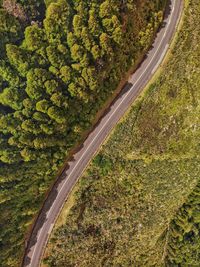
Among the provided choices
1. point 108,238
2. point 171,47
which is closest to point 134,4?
point 171,47

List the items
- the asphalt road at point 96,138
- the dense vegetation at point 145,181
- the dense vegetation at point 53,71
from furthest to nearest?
the asphalt road at point 96,138 → the dense vegetation at point 145,181 → the dense vegetation at point 53,71

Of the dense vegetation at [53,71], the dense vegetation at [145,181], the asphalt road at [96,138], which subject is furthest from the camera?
the asphalt road at [96,138]

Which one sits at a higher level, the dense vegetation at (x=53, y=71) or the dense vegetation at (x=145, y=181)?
the dense vegetation at (x=53, y=71)

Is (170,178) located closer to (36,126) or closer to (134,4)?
(36,126)

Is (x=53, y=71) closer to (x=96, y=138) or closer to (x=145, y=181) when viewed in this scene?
(x=96, y=138)

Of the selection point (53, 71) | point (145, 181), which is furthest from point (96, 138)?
point (53, 71)

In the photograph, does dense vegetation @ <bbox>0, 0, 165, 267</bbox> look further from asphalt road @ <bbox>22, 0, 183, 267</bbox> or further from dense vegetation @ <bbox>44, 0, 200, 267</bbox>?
dense vegetation @ <bbox>44, 0, 200, 267</bbox>

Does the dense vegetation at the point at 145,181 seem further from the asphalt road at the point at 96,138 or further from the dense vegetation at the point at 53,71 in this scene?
the dense vegetation at the point at 53,71

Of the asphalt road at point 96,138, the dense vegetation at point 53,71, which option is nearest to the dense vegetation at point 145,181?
the asphalt road at point 96,138
